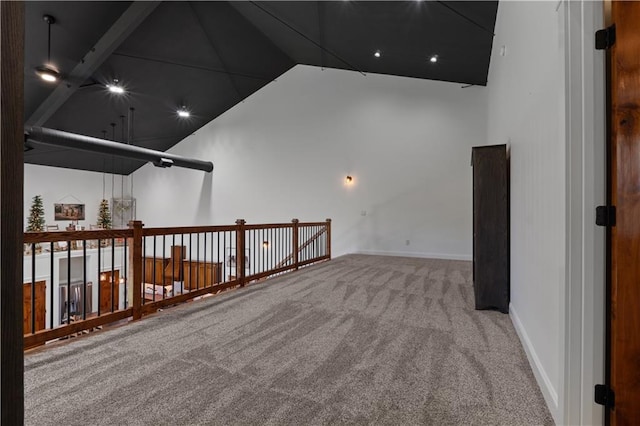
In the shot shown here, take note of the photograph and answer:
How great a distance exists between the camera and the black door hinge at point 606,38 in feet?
4.01

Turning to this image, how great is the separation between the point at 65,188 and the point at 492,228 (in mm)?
12813

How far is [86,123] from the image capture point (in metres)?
7.75

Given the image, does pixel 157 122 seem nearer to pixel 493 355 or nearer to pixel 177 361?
pixel 177 361

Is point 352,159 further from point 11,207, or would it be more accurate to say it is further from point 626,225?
point 11,207

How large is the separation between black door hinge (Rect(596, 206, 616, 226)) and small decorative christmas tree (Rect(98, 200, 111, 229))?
12751 mm

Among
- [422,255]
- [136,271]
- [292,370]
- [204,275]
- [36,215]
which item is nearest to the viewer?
[292,370]

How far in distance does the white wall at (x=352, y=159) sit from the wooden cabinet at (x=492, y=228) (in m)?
3.95

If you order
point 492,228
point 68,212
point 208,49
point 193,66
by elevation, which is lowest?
point 492,228

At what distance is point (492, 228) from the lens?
2.85 meters

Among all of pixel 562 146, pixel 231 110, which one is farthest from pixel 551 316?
pixel 231 110

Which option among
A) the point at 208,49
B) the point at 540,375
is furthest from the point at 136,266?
the point at 208,49

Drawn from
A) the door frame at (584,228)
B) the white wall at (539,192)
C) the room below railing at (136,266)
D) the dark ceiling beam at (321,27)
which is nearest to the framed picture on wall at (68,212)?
the room below railing at (136,266)

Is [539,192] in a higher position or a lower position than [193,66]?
lower

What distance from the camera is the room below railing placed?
2.25 metres
